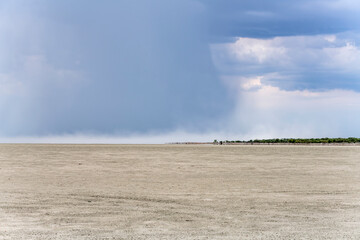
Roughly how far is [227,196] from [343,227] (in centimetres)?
613

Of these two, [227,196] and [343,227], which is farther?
[227,196]

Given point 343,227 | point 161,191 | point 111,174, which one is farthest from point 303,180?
point 343,227

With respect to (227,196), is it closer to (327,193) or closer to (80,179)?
(327,193)

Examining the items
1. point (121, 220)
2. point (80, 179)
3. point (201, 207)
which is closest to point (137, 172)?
point (80, 179)

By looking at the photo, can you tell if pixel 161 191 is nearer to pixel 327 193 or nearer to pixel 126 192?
pixel 126 192

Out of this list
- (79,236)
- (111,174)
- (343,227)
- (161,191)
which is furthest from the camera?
(111,174)

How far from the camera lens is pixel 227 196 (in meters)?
18.4

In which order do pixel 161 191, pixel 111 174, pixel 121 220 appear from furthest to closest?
pixel 111 174 < pixel 161 191 < pixel 121 220

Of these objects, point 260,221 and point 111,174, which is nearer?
point 260,221

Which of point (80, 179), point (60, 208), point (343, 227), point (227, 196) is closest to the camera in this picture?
point (343, 227)

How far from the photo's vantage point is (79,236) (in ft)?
38.1

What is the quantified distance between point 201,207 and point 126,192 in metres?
4.55

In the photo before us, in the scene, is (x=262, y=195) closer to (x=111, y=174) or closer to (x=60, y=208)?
(x=60, y=208)

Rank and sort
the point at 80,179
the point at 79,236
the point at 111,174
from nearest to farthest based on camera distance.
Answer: the point at 79,236 < the point at 80,179 < the point at 111,174
